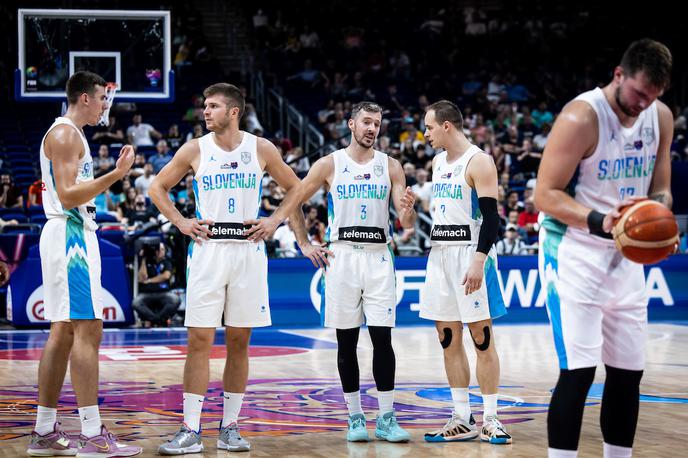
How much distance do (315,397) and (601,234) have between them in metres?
4.37

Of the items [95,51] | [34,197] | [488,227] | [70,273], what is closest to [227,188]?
[70,273]

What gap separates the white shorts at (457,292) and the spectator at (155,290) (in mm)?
7622

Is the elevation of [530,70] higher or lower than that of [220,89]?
higher

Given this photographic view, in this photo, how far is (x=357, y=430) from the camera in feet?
21.5

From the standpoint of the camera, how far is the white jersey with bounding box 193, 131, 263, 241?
6.41 meters

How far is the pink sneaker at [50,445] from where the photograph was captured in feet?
19.8

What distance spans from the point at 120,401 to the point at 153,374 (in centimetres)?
163

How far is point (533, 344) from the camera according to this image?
12.5 metres

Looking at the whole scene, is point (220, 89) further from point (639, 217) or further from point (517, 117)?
point (517, 117)

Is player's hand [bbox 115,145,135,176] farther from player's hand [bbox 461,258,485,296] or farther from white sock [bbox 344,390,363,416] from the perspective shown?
player's hand [bbox 461,258,485,296]

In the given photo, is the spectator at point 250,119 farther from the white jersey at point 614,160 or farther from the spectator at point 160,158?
the white jersey at point 614,160

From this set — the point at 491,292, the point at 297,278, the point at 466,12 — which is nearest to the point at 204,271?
the point at 491,292

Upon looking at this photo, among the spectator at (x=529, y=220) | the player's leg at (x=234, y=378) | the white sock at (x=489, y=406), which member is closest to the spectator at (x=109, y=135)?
the spectator at (x=529, y=220)

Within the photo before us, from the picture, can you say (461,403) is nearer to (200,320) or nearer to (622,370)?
(200,320)
